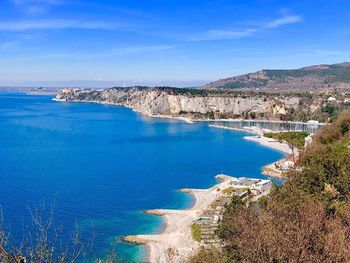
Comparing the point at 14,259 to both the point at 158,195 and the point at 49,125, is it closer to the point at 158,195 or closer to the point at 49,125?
the point at 158,195

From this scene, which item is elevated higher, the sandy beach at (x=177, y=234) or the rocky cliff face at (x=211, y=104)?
the rocky cliff face at (x=211, y=104)

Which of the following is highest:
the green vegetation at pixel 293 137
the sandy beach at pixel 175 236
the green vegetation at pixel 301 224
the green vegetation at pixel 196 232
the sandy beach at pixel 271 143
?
the green vegetation at pixel 301 224

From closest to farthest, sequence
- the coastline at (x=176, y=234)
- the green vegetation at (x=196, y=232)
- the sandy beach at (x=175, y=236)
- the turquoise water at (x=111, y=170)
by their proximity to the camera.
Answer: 1. the sandy beach at (x=175, y=236)
2. the coastline at (x=176, y=234)
3. the green vegetation at (x=196, y=232)
4. the turquoise water at (x=111, y=170)

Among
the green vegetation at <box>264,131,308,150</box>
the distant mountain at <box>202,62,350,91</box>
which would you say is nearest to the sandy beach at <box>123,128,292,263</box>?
the green vegetation at <box>264,131,308,150</box>

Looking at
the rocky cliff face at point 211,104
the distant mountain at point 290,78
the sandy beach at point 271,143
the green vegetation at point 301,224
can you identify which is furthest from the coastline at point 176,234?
the distant mountain at point 290,78

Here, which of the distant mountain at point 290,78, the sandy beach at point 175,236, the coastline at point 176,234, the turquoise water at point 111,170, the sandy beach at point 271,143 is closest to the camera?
the sandy beach at point 175,236

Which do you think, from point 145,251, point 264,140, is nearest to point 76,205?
point 145,251

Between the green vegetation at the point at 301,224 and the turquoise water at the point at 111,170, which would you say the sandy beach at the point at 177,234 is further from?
the green vegetation at the point at 301,224

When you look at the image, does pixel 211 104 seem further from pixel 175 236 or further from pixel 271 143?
pixel 175 236
